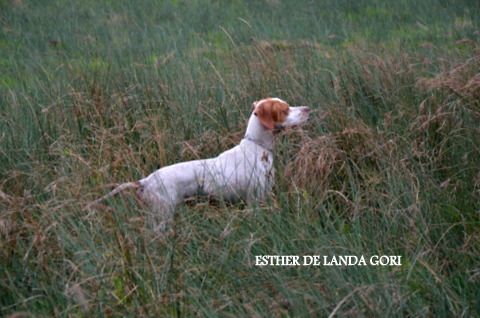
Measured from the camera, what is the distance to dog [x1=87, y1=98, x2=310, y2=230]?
4770 mm

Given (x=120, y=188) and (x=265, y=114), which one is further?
(x=265, y=114)

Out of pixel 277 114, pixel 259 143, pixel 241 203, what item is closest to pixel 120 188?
pixel 241 203

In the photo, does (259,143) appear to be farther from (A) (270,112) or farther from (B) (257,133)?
(A) (270,112)

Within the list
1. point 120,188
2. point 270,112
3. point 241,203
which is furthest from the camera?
point 270,112

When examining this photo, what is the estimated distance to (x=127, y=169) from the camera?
5.20 m

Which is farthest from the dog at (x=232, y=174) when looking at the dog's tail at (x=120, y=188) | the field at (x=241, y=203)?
the field at (x=241, y=203)

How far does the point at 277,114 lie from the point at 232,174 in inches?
22.6

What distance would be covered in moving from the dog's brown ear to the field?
0.53ft

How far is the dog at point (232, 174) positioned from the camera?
477cm

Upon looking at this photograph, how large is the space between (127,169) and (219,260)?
1.61 m

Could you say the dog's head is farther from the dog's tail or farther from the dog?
the dog's tail

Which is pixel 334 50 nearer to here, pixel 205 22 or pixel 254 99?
pixel 254 99

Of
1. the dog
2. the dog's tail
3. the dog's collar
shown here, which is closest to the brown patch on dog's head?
the dog

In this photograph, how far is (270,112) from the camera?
17.5ft
